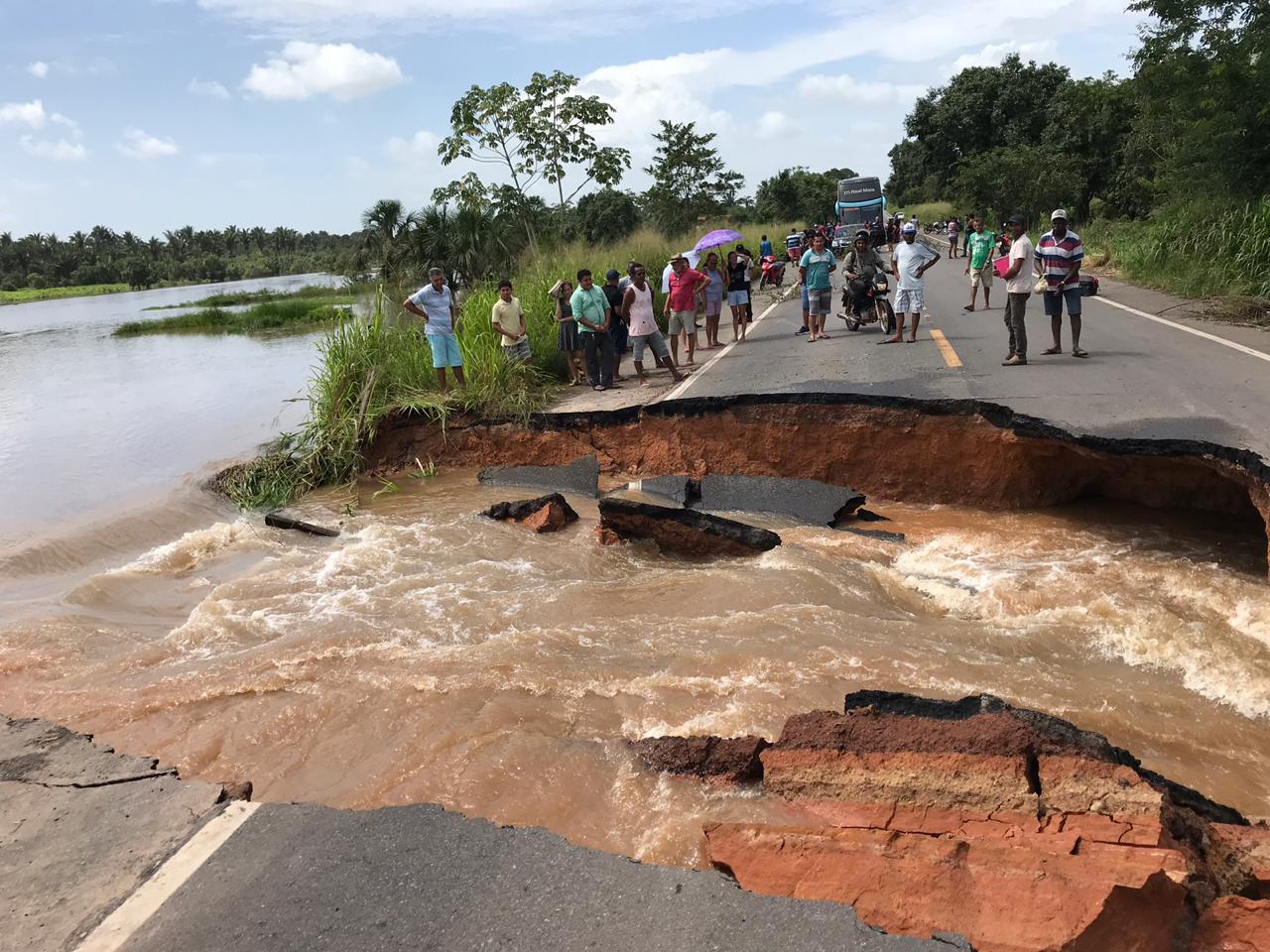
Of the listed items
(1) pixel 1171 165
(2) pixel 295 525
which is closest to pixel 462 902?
(2) pixel 295 525

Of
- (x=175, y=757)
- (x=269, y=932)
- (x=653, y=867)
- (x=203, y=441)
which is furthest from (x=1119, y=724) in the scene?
(x=203, y=441)

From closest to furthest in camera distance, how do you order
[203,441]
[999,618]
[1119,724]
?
1. [1119,724]
2. [999,618]
3. [203,441]

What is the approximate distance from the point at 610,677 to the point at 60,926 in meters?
2.84

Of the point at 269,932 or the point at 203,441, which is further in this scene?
the point at 203,441

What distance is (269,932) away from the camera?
9.07 ft

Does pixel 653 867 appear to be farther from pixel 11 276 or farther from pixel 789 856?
pixel 11 276

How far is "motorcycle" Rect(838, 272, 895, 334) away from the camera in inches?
522

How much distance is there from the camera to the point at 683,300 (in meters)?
13.4

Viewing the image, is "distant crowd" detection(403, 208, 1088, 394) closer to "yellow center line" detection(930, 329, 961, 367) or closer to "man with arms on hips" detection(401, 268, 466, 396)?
"man with arms on hips" detection(401, 268, 466, 396)

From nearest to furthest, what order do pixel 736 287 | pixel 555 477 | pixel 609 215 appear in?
1. pixel 555 477
2. pixel 736 287
3. pixel 609 215

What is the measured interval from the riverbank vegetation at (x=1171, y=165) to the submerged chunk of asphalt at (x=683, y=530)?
33.6 feet

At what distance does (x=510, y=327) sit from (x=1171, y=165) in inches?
644

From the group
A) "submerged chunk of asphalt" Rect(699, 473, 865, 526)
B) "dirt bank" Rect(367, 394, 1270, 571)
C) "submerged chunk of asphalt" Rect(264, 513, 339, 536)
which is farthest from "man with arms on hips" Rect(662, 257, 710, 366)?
"submerged chunk of asphalt" Rect(264, 513, 339, 536)

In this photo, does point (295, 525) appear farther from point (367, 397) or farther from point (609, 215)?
point (609, 215)
